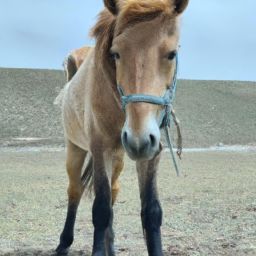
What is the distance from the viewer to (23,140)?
36844 mm

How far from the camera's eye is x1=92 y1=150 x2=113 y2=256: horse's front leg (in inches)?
195

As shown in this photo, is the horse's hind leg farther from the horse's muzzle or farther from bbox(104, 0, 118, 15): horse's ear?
the horse's muzzle

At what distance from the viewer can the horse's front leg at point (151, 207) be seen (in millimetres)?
5086

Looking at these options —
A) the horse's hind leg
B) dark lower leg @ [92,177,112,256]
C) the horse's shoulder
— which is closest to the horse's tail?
the horse's hind leg

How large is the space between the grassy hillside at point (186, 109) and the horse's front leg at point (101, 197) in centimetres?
3112

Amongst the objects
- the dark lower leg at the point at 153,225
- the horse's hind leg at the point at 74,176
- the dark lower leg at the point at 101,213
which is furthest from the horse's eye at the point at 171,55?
the horse's hind leg at the point at 74,176

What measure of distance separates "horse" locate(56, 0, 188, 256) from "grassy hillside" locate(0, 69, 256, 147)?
31014 mm

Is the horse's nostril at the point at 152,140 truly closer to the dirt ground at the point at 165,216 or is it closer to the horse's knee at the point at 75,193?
the dirt ground at the point at 165,216

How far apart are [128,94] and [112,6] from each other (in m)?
0.82

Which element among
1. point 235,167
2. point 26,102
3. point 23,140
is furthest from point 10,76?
point 235,167

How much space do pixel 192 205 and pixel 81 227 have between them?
265 cm

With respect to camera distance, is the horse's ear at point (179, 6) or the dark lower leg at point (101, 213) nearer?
the horse's ear at point (179, 6)

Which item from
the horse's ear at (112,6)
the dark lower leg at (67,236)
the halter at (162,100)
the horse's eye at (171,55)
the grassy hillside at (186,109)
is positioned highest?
the horse's ear at (112,6)

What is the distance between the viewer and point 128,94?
13.1ft
